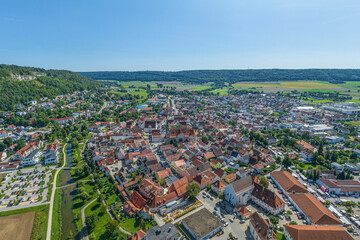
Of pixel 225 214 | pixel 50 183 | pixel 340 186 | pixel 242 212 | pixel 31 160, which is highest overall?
pixel 340 186

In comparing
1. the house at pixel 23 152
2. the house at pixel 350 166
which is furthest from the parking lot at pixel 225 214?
the house at pixel 23 152

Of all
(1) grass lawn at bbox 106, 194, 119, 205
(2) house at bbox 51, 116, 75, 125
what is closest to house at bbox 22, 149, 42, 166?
(1) grass lawn at bbox 106, 194, 119, 205

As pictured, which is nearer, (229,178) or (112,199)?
(112,199)

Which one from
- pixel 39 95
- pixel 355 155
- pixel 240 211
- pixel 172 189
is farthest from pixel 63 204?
pixel 39 95

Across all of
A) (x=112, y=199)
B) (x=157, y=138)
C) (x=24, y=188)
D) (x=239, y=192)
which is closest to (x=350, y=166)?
(x=239, y=192)

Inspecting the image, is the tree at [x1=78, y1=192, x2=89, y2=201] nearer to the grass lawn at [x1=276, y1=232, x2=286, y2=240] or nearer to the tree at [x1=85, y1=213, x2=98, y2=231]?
the tree at [x1=85, y1=213, x2=98, y2=231]

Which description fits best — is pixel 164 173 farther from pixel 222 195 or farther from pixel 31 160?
pixel 31 160

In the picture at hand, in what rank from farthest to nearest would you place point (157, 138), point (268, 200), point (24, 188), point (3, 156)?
point (157, 138)
point (3, 156)
point (24, 188)
point (268, 200)
